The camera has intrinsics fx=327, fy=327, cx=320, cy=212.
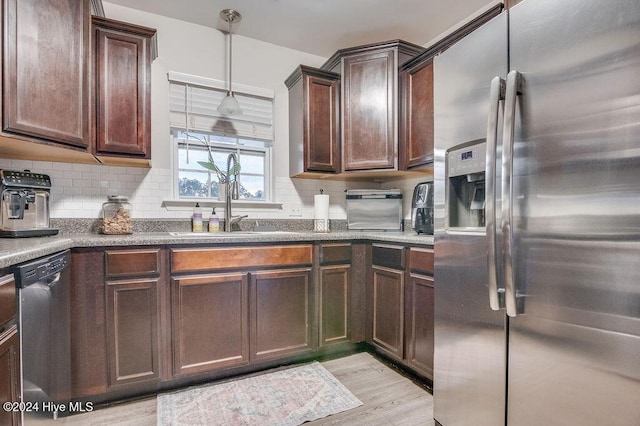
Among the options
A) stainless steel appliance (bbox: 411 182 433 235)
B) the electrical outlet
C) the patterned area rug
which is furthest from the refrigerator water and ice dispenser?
the electrical outlet

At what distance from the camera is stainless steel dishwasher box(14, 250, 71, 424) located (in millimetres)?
1149

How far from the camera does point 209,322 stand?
200 centimetres

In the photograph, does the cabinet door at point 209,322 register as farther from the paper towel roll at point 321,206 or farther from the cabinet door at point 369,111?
the cabinet door at point 369,111

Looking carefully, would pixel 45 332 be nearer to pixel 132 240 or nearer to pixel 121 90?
pixel 132 240

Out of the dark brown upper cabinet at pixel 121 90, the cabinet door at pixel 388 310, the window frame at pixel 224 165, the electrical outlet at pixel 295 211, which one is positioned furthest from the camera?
the electrical outlet at pixel 295 211

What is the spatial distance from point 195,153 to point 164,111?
0.39 m

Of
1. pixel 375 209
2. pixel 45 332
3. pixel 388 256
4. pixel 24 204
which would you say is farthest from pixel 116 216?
pixel 375 209

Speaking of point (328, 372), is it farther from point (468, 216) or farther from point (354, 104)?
point (354, 104)

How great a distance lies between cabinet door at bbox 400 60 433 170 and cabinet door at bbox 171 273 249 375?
1.52 meters

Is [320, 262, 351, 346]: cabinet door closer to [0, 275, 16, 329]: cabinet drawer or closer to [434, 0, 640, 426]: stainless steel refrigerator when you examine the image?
[434, 0, 640, 426]: stainless steel refrigerator

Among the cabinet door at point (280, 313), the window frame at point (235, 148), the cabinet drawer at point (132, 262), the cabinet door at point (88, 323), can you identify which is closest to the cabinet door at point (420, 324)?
the cabinet door at point (280, 313)

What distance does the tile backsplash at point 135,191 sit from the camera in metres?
2.21

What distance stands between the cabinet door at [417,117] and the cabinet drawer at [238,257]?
106 cm

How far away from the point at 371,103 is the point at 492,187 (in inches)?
67.7
